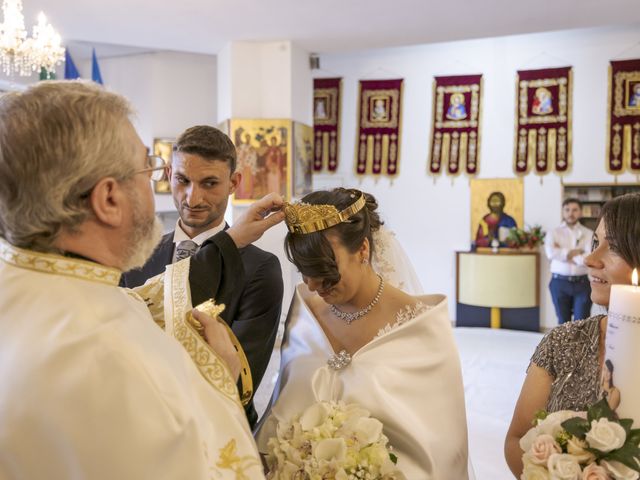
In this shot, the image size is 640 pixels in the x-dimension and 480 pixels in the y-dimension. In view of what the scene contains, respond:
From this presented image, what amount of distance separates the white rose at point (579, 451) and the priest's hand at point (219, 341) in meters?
0.84

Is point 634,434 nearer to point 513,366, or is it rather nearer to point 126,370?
point 126,370

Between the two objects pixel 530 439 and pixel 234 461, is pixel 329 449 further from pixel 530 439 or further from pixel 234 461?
pixel 530 439

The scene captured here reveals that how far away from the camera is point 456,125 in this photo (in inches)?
434

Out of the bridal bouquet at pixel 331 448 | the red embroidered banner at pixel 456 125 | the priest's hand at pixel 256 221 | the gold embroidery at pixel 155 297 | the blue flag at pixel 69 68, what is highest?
the blue flag at pixel 69 68

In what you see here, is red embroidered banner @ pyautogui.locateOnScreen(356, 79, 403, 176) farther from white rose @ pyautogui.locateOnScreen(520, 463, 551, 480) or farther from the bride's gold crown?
white rose @ pyautogui.locateOnScreen(520, 463, 551, 480)

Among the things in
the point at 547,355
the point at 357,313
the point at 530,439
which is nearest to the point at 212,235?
the point at 357,313

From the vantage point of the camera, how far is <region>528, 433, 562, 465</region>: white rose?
1.37m

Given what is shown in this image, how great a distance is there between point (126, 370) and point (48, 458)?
218mm

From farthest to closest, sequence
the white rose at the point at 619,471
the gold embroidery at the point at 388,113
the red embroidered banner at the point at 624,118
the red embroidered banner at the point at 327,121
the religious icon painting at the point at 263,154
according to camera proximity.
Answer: the red embroidered banner at the point at 327,121, the gold embroidery at the point at 388,113, the red embroidered banner at the point at 624,118, the religious icon painting at the point at 263,154, the white rose at the point at 619,471

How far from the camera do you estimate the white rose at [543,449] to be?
1.37 meters

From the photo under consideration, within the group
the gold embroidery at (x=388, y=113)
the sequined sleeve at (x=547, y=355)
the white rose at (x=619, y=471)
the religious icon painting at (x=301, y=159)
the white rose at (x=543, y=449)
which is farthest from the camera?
the gold embroidery at (x=388, y=113)

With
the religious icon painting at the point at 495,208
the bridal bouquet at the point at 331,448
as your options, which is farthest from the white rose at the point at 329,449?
the religious icon painting at the point at 495,208

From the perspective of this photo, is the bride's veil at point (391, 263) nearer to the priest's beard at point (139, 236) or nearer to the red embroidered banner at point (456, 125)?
the priest's beard at point (139, 236)

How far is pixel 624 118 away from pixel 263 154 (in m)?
6.30
